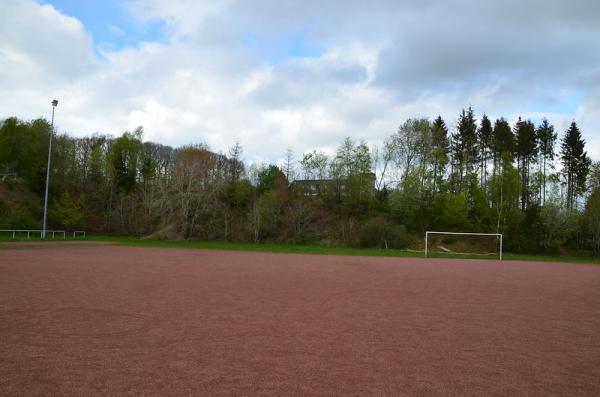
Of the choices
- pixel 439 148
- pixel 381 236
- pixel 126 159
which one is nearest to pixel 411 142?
pixel 439 148

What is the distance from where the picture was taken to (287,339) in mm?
6824

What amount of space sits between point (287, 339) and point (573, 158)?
6239 cm

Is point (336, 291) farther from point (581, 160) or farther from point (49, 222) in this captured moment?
point (581, 160)

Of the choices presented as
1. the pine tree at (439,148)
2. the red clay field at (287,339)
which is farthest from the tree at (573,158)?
the red clay field at (287,339)

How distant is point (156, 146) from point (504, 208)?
52.3 m

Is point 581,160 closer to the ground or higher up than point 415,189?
higher up

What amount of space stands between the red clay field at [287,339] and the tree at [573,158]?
5123cm

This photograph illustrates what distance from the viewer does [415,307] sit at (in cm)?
1006

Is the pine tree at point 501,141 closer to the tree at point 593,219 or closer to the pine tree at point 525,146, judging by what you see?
the pine tree at point 525,146

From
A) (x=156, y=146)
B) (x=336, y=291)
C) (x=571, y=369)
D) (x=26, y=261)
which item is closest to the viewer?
(x=571, y=369)

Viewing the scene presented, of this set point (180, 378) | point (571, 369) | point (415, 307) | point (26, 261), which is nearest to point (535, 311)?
point (415, 307)

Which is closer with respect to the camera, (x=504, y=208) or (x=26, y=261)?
(x=26, y=261)

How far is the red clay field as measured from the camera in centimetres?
488

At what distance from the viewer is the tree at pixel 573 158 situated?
184 feet
